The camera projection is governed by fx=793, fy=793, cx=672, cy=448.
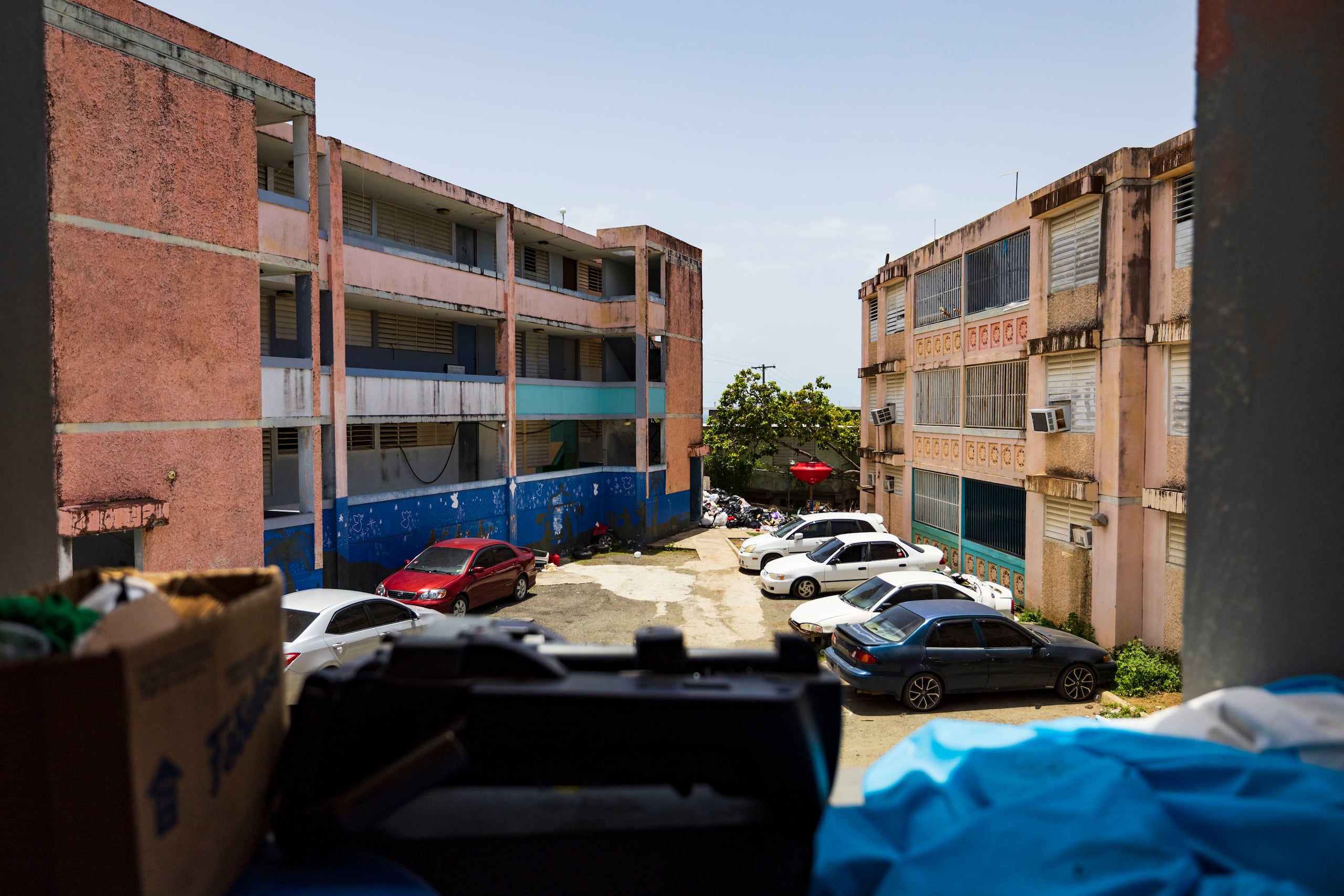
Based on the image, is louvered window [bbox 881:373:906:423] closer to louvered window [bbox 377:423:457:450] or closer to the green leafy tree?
the green leafy tree

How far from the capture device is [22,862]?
1.53m

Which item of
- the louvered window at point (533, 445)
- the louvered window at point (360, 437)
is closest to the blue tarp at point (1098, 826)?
the louvered window at point (360, 437)

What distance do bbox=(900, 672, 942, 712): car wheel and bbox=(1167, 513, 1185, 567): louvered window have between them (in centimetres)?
462

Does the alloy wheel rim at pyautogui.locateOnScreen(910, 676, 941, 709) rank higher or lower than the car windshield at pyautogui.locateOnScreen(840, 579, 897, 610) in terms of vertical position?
lower

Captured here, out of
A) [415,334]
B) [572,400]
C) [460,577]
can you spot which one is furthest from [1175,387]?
[415,334]

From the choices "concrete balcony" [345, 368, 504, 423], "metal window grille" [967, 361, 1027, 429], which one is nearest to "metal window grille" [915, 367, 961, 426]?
"metal window grille" [967, 361, 1027, 429]

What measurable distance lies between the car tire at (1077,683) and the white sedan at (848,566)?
5.60 m

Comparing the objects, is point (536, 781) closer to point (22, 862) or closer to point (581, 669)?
point (581, 669)

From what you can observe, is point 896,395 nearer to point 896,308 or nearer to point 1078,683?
point 896,308

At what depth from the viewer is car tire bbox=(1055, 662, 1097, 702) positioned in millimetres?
11141

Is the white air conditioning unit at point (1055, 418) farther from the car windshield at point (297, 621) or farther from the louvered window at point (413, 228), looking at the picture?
the louvered window at point (413, 228)

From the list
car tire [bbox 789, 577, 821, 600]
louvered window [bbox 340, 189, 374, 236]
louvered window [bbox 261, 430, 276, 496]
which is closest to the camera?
louvered window [bbox 261, 430, 276, 496]

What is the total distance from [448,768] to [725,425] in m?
30.5

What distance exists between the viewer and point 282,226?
13.6 m
